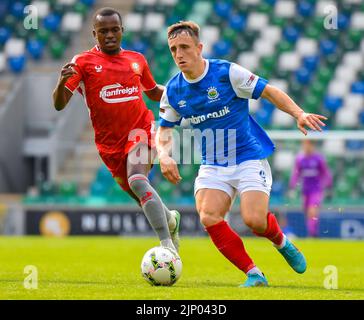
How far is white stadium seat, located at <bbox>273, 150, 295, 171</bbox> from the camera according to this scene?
61.3 ft

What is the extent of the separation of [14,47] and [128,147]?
15582 mm

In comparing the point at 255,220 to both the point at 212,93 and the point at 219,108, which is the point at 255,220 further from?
the point at 212,93

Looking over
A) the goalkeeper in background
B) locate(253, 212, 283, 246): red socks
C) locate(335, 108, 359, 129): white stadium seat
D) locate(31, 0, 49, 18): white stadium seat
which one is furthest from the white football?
locate(31, 0, 49, 18): white stadium seat

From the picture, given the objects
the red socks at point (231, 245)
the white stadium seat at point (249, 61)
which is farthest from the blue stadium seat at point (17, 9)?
the red socks at point (231, 245)

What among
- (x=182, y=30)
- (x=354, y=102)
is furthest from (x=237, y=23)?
(x=182, y=30)

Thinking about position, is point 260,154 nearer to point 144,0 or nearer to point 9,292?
point 9,292

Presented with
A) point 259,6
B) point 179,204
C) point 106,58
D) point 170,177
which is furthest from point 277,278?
point 259,6

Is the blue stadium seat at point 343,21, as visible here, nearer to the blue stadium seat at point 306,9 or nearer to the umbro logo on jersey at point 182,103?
the blue stadium seat at point 306,9

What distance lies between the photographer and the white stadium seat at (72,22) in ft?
78.8

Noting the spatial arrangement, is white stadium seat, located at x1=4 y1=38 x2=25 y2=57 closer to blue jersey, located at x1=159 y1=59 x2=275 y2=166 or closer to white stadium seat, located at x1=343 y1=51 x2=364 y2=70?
white stadium seat, located at x1=343 y1=51 x2=364 y2=70

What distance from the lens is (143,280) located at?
830 centimetres

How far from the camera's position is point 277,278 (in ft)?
28.8

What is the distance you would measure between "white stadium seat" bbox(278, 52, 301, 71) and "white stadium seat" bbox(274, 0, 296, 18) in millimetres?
1256

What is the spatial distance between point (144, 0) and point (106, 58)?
51.4 ft
